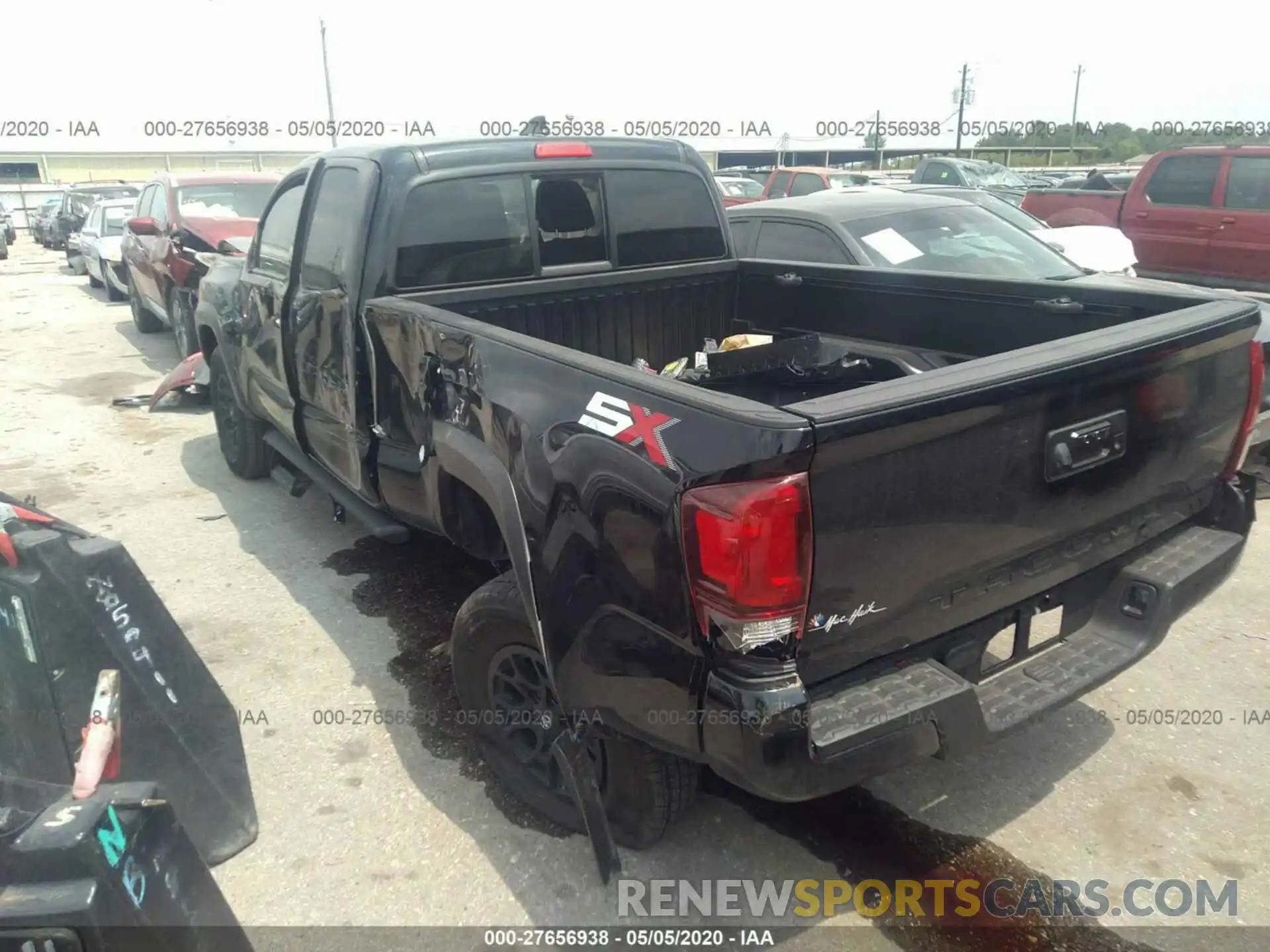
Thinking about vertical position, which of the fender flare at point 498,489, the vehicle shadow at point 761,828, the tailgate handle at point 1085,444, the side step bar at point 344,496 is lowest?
the vehicle shadow at point 761,828

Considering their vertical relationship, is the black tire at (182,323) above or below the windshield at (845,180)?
below

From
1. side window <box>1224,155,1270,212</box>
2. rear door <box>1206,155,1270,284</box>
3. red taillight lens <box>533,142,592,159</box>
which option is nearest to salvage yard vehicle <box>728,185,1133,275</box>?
red taillight lens <box>533,142,592,159</box>

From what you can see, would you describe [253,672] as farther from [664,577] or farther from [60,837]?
[664,577]

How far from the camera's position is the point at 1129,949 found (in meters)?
2.46

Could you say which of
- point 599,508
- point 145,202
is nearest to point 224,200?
point 145,202

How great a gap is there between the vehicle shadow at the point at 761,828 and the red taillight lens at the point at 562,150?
81.8 inches

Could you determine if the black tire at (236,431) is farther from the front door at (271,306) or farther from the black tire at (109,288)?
the black tire at (109,288)

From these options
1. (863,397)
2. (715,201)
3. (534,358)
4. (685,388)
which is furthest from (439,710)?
(715,201)

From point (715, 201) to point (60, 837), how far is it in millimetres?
3572

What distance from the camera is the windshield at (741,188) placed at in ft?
53.0

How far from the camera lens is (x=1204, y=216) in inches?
391

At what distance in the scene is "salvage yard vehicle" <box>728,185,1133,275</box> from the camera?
5.96 m

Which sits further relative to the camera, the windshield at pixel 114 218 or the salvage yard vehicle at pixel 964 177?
the salvage yard vehicle at pixel 964 177

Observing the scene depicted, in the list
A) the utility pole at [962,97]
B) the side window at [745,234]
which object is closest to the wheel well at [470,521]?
the side window at [745,234]
